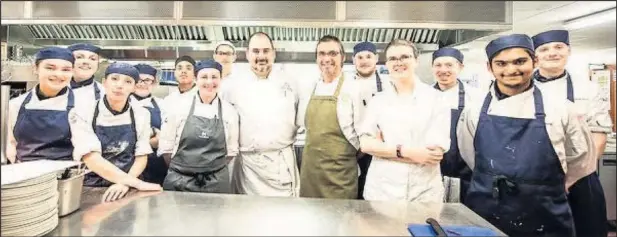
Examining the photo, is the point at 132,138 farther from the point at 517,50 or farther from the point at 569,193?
the point at 569,193

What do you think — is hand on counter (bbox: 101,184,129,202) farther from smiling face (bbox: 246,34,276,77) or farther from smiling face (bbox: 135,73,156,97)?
smiling face (bbox: 246,34,276,77)

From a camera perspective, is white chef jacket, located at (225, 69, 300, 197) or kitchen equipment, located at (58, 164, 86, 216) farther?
white chef jacket, located at (225, 69, 300, 197)

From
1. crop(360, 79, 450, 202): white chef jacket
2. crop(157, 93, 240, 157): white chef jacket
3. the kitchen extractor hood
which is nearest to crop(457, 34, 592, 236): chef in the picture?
crop(360, 79, 450, 202): white chef jacket

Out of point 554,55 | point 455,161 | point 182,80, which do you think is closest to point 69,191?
point 182,80

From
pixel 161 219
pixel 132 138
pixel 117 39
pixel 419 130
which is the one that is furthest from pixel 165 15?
pixel 419 130

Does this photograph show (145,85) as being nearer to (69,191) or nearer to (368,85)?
(69,191)

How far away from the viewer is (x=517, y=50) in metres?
2.06

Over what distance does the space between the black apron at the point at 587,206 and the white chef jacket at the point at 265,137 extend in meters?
1.45

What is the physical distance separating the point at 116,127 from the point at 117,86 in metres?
0.25

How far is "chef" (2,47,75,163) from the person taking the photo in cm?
209

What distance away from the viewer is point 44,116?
6.93 feet

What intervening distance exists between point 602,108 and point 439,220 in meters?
1.42

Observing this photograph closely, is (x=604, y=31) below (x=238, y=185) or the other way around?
the other way around

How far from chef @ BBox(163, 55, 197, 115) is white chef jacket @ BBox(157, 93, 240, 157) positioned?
50mm
